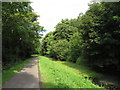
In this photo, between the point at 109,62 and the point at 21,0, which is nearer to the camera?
the point at 21,0

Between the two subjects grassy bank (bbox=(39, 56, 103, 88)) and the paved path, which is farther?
grassy bank (bbox=(39, 56, 103, 88))

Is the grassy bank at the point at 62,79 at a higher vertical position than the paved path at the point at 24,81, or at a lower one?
lower

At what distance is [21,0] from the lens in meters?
7.27

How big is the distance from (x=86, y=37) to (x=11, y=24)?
7.83 m

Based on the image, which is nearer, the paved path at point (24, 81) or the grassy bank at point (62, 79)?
the paved path at point (24, 81)

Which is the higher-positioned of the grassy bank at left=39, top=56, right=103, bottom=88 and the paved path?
the paved path

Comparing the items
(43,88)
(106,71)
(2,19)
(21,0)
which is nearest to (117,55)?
(106,71)

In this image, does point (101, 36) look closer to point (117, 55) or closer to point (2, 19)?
point (117, 55)

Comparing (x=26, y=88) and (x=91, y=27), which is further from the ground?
(x=91, y=27)

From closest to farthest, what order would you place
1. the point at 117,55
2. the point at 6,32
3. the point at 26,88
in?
the point at 26,88 → the point at 117,55 → the point at 6,32

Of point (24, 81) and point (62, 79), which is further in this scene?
point (62, 79)

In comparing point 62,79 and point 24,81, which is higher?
point 24,81

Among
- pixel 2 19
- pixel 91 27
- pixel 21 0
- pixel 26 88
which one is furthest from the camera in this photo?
pixel 91 27

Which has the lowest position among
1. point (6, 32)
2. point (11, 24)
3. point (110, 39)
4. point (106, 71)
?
point (106, 71)
